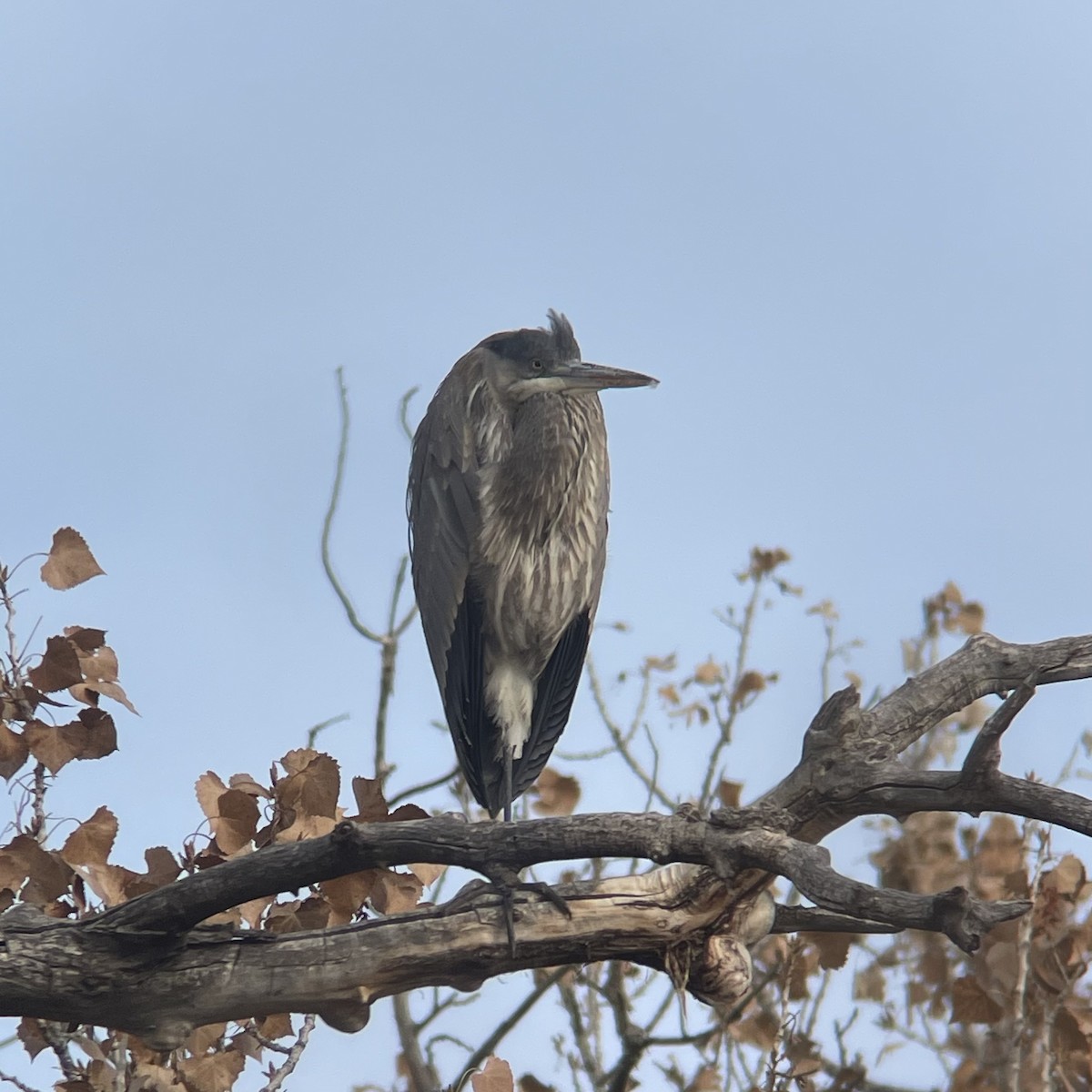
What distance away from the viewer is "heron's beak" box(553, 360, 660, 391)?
194 inches

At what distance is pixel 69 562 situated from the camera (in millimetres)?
3082

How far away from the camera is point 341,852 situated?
2580mm

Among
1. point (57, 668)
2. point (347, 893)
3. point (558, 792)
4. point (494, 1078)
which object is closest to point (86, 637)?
point (57, 668)

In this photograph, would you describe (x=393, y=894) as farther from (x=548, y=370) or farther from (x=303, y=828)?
(x=548, y=370)

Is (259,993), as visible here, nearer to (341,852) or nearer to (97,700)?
(341,852)

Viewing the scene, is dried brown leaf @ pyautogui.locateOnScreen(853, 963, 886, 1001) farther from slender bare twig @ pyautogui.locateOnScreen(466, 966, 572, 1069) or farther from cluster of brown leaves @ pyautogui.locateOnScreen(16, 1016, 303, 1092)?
cluster of brown leaves @ pyautogui.locateOnScreen(16, 1016, 303, 1092)

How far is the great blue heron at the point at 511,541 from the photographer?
4.66 metres

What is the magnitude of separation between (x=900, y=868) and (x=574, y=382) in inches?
92.9

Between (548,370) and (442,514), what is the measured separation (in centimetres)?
63

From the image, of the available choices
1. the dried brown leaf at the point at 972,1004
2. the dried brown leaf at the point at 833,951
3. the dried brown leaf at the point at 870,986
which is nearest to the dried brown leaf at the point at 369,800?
the dried brown leaf at the point at 833,951

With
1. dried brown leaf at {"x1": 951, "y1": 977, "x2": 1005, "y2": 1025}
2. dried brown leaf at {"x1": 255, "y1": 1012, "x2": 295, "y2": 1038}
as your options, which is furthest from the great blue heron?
dried brown leaf at {"x1": 255, "y1": 1012, "x2": 295, "y2": 1038}

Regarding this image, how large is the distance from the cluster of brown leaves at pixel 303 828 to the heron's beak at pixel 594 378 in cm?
231

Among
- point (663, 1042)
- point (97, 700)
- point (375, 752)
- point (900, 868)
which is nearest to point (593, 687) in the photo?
point (375, 752)

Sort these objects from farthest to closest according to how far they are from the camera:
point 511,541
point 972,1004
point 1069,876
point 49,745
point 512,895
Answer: point 511,541, point 972,1004, point 1069,876, point 49,745, point 512,895
